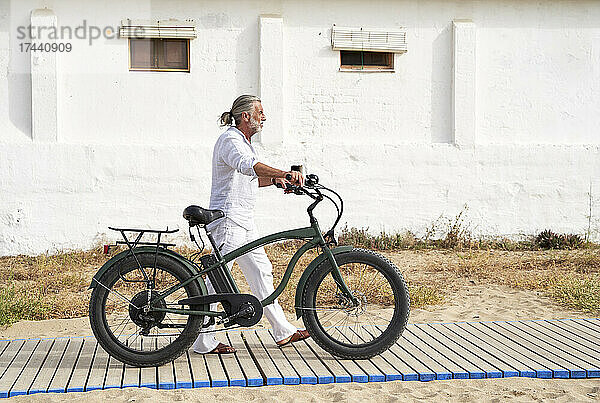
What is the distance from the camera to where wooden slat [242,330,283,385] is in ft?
16.6

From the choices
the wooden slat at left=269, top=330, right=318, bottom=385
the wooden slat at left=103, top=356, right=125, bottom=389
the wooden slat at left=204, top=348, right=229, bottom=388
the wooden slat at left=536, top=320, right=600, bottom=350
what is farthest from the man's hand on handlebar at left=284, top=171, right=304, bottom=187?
the wooden slat at left=536, top=320, right=600, bottom=350

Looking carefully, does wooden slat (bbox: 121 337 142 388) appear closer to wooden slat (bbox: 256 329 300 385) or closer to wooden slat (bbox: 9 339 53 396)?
wooden slat (bbox: 9 339 53 396)

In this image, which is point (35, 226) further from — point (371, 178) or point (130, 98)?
point (371, 178)

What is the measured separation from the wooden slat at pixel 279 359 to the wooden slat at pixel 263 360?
27 mm

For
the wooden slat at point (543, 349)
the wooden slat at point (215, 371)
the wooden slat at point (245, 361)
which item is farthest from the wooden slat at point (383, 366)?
the wooden slat at point (543, 349)

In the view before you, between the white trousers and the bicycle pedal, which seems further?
the white trousers

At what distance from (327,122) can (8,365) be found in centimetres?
734

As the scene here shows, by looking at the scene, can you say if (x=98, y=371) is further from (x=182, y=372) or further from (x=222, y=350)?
(x=222, y=350)

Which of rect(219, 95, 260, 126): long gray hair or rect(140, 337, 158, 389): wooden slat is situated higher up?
rect(219, 95, 260, 126): long gray hair

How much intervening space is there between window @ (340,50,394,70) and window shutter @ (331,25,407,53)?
0.15 meters

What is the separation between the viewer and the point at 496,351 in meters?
5.76

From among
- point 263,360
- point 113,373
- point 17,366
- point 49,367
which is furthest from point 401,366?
point 17,366

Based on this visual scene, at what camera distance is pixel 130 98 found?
11641 millimetres

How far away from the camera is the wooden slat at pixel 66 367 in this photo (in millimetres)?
4905
